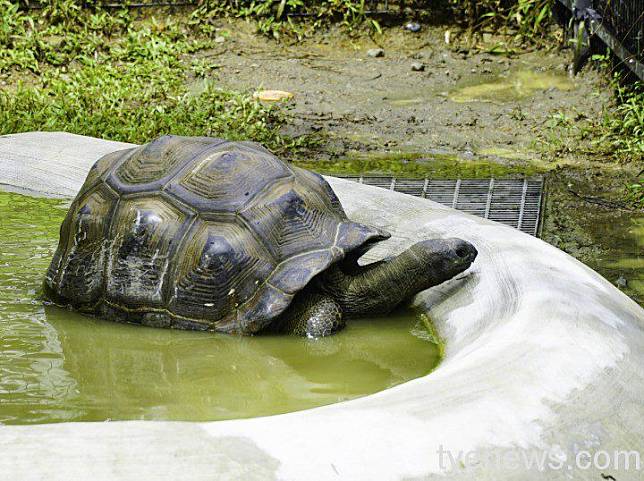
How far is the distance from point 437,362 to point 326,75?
520cm

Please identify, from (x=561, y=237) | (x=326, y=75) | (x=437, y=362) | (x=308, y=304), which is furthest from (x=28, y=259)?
(x=326, y=75)

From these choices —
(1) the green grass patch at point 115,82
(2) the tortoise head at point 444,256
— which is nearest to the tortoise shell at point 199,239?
(2) the tortoise head at point 444,256

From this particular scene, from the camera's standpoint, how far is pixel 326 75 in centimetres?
821

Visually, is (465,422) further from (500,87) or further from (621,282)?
(500,87)

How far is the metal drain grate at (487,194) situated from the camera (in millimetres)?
5148

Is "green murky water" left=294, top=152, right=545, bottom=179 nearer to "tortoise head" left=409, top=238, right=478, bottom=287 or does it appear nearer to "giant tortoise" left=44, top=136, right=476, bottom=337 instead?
"giant tortoise" left=44, top=136, right=476, bottom=337

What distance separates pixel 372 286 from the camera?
145 inches

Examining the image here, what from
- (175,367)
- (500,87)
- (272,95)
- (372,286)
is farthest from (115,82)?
(175,367)

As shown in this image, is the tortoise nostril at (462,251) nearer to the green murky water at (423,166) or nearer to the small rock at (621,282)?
the small rock at (621,282)

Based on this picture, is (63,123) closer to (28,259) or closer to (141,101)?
(141,101)

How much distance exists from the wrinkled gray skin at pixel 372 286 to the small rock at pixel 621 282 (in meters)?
1.05

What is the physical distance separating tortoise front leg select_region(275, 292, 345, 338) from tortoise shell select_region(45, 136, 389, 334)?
144 mm

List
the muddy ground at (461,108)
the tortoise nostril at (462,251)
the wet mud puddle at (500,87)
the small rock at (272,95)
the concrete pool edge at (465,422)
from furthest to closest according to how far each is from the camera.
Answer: the wet mud puddle at (500,87) < the small rock at (272,95) < the muddy ground at (461,108) < the tortoise nostril at (462,251) < the concrete pool edge at (465,422)

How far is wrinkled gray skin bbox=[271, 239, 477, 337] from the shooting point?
3568mm
